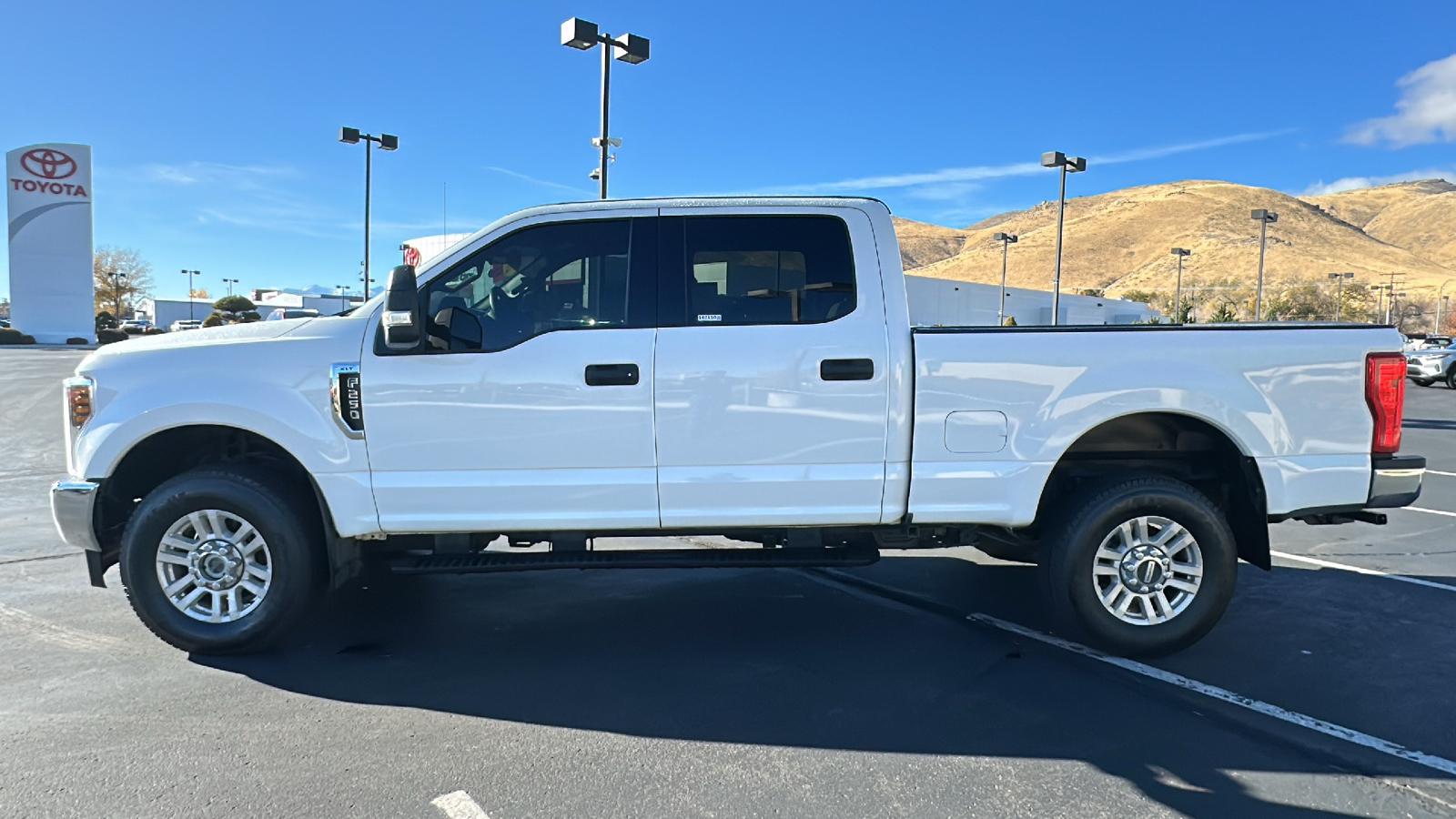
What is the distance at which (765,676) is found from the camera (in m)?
4.32

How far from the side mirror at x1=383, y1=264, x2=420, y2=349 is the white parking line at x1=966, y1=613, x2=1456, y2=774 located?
3359 millimetres

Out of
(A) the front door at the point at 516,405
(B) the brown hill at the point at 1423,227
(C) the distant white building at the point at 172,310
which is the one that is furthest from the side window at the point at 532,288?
(B) the brown hill at the point at 1423,227

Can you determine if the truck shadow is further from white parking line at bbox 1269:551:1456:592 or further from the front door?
white parking line at bbox 1269:551:1456:592

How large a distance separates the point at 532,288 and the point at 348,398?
1.00 m

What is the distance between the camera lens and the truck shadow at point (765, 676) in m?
3.60

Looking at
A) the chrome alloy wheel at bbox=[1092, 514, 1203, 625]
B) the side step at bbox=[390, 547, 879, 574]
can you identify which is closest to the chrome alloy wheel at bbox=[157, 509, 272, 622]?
the side step at bbox=[390, 547, 879, 574]

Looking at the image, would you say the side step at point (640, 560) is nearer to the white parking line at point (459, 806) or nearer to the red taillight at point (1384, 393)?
the white parking line at point (459, 806)

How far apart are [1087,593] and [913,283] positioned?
51.6 meters

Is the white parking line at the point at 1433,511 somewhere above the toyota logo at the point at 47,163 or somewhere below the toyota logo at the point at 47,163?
below

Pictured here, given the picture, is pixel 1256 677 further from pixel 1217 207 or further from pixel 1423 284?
pixel 1217 207

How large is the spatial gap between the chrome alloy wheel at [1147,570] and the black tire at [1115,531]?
0.03 metres

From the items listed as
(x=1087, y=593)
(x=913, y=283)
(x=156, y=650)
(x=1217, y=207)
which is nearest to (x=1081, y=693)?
(x=1087, y=593)

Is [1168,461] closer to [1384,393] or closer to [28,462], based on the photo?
[1384,393]

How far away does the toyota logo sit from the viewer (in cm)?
5053
